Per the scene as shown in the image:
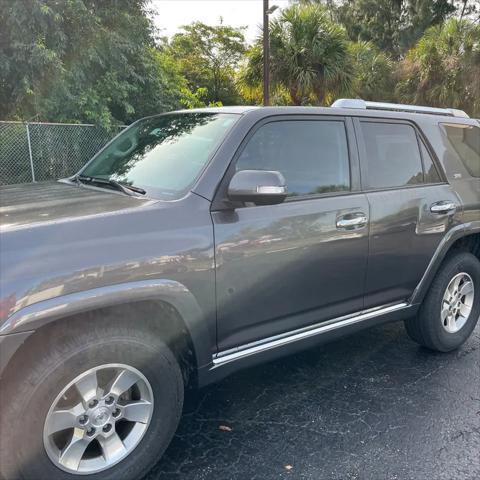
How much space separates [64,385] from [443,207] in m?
2.88

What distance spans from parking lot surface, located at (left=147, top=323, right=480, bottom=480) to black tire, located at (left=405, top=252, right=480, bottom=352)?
0.14m

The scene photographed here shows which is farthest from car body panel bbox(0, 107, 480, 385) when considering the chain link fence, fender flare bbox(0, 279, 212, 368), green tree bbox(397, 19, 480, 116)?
green tree bbox(397, 19, 480, 116)

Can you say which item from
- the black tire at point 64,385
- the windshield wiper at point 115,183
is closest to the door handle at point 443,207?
the windshield wiper at point 115,183

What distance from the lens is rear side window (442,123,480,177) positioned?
12.9 ft

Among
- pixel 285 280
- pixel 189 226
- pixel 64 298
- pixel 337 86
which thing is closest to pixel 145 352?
pixel 64 298

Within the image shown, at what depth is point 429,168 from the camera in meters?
3.70

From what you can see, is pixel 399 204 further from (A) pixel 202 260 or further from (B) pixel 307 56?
(B) pixel 307 56

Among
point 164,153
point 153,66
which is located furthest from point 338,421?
point 153,66

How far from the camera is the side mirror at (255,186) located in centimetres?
246

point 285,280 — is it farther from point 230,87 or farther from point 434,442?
point 230,87

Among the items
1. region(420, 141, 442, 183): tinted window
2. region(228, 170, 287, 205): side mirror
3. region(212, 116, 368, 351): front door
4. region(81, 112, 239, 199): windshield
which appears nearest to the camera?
region(228, 170, 287, 205): side mirror

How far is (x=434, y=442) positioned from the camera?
2816 mm

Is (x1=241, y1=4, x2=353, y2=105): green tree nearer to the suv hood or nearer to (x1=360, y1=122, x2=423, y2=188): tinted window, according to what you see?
(x1=360, y1=122, x2=423, y2=188): tinted window

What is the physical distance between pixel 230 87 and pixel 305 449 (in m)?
27.9
